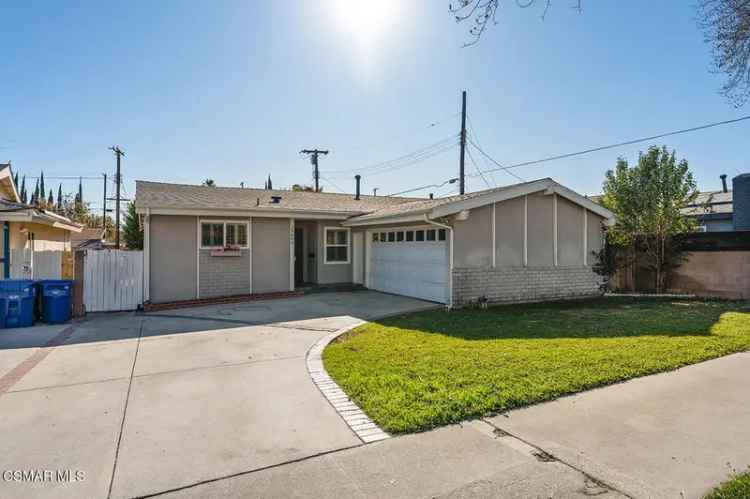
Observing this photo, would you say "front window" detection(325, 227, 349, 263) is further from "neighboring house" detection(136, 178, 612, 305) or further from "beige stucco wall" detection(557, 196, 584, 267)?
"beige stucco wall" detection(557, 196, 584, 267)

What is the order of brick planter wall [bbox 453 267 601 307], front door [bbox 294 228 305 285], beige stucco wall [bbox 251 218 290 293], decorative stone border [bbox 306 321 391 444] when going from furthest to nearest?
front door [bbox 294 228 305 285]
beige stucco wall [bbox 251 218 290 293]
brick planter wall [bbox 453 267 601 307]
decorative stone border [bbox 306 321 391 444]

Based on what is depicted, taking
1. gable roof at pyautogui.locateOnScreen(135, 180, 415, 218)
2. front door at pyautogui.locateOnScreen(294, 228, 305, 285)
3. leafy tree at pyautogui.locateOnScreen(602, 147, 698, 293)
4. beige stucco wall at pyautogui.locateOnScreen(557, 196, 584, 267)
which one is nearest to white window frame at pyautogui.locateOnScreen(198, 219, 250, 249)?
gable roof at pyautogui.locateOnScreen(135, 180, 415, 218)

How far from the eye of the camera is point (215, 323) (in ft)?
30.4

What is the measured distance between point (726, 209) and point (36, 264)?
33.4 metres

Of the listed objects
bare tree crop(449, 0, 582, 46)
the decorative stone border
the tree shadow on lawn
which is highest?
bare tree crop(449, 0, 582, 46)

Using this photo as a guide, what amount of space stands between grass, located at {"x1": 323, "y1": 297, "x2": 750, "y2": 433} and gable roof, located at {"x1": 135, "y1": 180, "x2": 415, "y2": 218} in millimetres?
6260

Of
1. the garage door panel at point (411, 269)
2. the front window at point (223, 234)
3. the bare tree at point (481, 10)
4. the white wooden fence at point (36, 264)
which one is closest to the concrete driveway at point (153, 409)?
the bare tree at point (481, 10)

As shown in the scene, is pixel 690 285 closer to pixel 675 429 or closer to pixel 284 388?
pixel 675 429

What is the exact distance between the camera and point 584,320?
9234 millimetres

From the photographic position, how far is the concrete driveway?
319cm

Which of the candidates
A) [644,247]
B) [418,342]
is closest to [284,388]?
[418,342]

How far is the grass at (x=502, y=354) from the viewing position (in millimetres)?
4367

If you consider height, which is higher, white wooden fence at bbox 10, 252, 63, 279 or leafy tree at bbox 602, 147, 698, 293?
leafy tree at bbox 602, 147, 698, 293

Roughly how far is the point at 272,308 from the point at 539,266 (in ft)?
25.7
